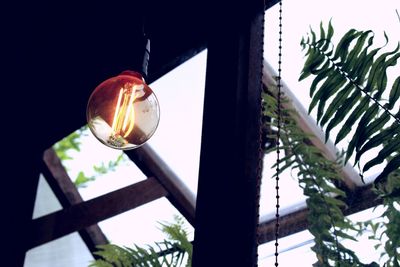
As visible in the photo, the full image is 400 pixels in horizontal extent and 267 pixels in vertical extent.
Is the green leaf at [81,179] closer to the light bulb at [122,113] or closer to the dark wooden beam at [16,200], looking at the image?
the dark wooden beam at [16,200]

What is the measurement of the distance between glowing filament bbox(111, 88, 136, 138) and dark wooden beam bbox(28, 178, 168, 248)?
2747mm

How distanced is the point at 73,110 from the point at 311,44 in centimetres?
175

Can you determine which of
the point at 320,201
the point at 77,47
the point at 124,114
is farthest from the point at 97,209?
the point at 320,201

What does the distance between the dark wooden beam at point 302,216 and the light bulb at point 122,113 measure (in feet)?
1.71

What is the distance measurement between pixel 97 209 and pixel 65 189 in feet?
1.62

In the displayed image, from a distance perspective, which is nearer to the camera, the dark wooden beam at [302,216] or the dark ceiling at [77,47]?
the dark wooden beam at [302,216]

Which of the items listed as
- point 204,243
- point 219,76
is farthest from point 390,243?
point 219,76

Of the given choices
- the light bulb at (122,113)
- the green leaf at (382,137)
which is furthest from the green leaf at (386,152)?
the light bulb at (122,113)

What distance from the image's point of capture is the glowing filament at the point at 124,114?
1.77 meters

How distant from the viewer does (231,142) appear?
1829 mm

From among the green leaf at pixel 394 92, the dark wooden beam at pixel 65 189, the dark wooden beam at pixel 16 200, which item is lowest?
the green leaf at pixel 394 92

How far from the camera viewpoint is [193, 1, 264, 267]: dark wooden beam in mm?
1705

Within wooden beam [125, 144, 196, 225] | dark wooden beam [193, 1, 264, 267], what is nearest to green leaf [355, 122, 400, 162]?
dark wooden beam [193, 1, 264, 267]

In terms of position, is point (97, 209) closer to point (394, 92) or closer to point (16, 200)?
point (16, 200)
